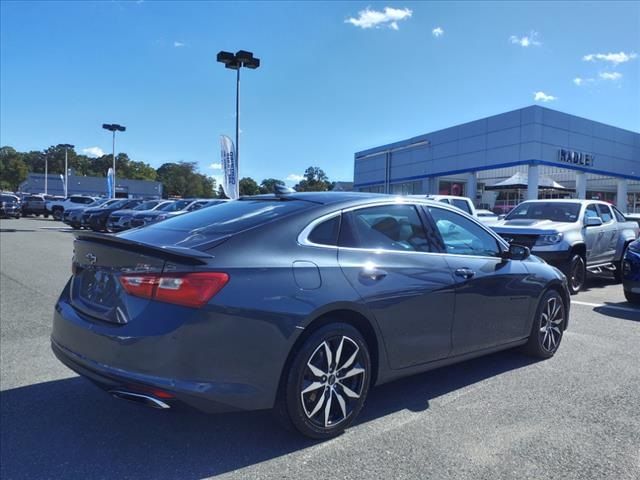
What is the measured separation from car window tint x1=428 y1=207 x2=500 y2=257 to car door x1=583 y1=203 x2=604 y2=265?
20.6 feet

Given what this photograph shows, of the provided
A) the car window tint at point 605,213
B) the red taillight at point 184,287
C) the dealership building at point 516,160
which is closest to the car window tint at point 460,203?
the car window tint at point 605,213

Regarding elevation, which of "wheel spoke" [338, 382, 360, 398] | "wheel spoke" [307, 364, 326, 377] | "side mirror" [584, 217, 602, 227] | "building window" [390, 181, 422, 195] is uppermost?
"building window" [390, 181, 422, 195]

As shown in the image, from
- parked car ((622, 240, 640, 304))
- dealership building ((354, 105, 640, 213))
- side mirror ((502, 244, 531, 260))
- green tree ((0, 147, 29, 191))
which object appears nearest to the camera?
side mirror ((502, 244, 531, 260))

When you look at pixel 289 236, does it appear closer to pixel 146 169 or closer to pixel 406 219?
pixel 406 219

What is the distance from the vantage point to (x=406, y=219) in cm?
403

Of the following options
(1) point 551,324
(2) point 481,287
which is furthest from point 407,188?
(2) point 481,287

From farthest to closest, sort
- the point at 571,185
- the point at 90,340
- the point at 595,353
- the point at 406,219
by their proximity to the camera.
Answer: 1. the point at 571,185
2. the point at 595,353
3. the point at 406,219
4. the point at 90,340

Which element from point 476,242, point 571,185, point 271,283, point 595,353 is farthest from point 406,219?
point 571,185

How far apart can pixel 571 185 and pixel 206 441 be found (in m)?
47.4

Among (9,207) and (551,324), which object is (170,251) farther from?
(9,207)

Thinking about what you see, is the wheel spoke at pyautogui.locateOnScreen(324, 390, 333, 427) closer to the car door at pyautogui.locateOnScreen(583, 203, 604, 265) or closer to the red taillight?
the red taillight

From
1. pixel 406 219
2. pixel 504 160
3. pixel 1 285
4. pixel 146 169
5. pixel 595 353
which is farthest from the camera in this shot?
pixel 146 169

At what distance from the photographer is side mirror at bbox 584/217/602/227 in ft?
32.6

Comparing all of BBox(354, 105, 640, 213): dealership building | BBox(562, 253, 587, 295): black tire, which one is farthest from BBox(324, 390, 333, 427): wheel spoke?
BBox(354, 105, 640, 213): dealership building
